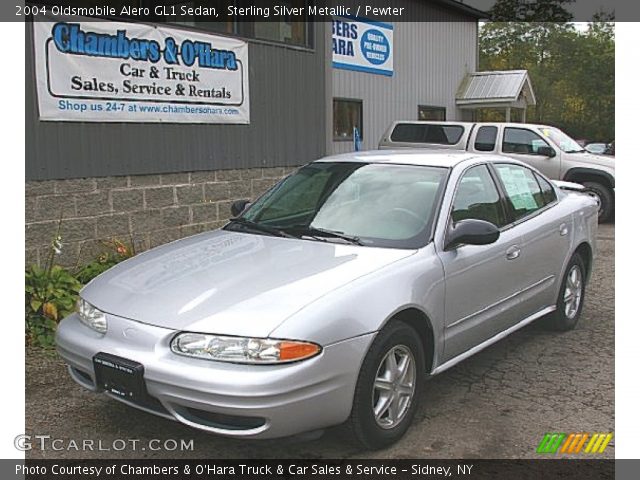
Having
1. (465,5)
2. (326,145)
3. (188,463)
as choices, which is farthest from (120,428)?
(465,5)

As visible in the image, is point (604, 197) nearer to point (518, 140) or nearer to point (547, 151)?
point (547, 151)

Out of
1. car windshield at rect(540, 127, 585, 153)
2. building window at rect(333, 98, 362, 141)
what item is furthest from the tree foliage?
building window at rect(333, 98, 362, 141)

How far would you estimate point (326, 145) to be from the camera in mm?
10258

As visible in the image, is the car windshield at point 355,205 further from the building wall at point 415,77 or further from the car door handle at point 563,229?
the building wall at point 415,77

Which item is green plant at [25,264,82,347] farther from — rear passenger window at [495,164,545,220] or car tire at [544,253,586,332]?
car tire at [544,253,586,332]

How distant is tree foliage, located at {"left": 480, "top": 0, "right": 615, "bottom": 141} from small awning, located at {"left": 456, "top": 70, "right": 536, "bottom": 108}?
84.7 feet

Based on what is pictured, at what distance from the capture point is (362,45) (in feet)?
47.5

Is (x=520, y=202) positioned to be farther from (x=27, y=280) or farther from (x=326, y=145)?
(x=326, y=145)

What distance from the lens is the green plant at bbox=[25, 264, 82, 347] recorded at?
5.48 meters

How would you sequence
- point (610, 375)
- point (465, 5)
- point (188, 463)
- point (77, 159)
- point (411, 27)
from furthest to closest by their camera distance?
point (465, 5), point (411, 27), point (77, 159), point (610, 375), point (188, 463)

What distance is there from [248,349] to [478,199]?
2300 mm

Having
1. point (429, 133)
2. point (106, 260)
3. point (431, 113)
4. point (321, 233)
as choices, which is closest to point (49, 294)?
point (106, 260)

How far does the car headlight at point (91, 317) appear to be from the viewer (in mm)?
3605

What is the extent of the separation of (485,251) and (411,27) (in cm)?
1317
